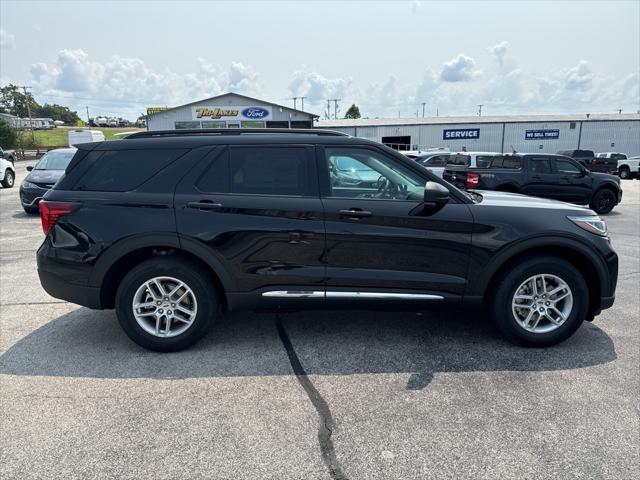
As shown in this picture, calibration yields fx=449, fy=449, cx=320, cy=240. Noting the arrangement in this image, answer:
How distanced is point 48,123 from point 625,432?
115 metres

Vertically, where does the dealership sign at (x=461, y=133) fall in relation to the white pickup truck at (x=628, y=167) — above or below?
above

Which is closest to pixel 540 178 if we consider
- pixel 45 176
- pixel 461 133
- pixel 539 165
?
pixel 539 165

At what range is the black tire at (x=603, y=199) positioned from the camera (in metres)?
12.3

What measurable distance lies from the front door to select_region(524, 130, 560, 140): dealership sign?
1693 inches

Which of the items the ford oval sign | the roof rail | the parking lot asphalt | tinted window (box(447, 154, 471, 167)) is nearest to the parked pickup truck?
tinted window (box(447, 154, 471, 167))

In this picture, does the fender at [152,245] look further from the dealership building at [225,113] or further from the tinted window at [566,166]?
the dealership building at [225,113]

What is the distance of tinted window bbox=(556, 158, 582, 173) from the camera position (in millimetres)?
11852

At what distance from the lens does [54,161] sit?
1198 cm

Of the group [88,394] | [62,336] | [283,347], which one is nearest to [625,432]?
[283,347]

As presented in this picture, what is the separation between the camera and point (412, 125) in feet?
139

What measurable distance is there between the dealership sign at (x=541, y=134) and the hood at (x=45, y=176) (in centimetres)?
4047

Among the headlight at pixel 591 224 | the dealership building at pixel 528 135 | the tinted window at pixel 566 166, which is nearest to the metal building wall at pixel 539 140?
the dealership building at pixel 528 135

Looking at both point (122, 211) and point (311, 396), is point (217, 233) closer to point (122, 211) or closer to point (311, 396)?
point (122, 211)

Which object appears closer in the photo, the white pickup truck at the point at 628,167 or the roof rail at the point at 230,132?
the roof rail at the point at 230,132
